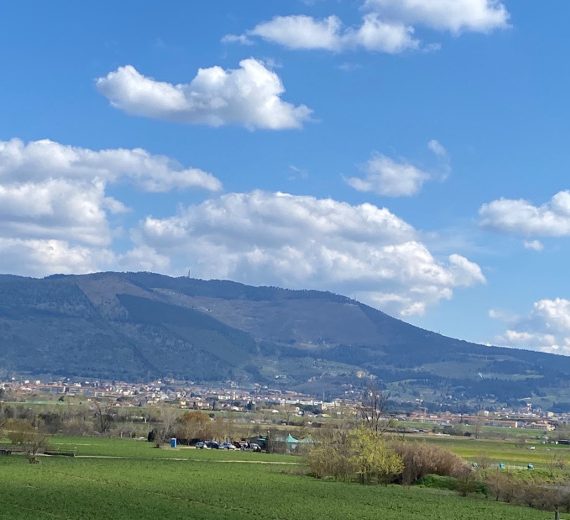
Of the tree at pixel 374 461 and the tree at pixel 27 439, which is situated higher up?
the tree at pixel 374 461

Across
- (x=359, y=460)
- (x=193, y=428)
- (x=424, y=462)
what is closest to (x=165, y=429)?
(x=193, y=428)

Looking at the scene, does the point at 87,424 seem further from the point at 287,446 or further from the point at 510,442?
the point at 510,442

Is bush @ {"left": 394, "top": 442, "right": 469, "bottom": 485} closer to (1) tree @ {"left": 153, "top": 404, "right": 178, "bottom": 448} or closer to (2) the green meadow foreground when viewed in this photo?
(2) the green meadow foreground

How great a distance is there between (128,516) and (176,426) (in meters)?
99.6

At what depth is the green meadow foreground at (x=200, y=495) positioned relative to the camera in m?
46.3

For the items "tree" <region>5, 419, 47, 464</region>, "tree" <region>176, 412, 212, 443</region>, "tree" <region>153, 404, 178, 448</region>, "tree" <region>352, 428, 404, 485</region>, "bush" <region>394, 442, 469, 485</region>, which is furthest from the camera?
"tree" <region>176, 412, 212, 443</region>

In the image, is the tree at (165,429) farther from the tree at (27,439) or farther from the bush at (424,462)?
the bush at (424,462)

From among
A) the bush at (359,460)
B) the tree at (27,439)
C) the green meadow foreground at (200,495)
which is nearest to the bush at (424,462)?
the bush at (359,460)

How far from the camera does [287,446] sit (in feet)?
409

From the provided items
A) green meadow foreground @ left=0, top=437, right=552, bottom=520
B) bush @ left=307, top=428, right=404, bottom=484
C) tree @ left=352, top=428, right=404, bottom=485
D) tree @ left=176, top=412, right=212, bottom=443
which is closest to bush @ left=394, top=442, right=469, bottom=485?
bush @ left=307, top=428, right=404, bottom=484

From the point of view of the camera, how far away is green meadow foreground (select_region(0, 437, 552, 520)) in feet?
152

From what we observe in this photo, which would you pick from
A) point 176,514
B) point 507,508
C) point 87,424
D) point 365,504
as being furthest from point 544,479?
point 87,424

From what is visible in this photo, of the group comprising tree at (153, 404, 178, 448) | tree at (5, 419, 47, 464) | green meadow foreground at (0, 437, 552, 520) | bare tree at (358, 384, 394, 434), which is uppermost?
bare tree at (358, 384, 394, 434)

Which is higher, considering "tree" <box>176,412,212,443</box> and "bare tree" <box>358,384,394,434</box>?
"bare tree" <box>358,384,394,434</box>
